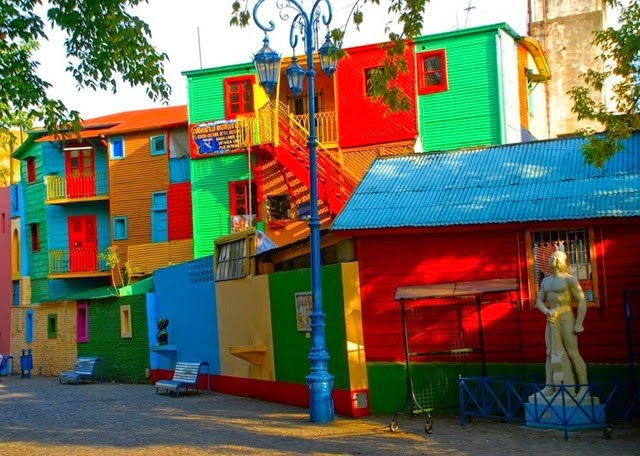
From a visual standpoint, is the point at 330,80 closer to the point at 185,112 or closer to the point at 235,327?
the point at 185,112

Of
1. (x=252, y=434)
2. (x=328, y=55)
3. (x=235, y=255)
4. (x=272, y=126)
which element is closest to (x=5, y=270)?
(x=272, y=126)

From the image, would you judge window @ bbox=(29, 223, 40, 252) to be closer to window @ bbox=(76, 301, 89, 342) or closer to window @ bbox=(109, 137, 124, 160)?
window @ bbox=(109, 137, 124, 160)

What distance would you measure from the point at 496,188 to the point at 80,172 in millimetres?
23712

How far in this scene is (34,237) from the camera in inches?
1537

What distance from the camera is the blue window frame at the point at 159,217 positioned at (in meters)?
34.2

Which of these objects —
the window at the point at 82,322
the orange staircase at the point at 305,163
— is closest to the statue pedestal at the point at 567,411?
the orange staircase at the point at 305,163

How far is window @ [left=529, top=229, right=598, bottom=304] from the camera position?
49.7 ft

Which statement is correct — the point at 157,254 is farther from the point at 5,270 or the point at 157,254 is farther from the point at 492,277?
the point at 492,277

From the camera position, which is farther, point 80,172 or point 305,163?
point 80,172

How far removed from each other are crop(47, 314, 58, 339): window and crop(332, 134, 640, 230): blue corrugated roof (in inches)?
752

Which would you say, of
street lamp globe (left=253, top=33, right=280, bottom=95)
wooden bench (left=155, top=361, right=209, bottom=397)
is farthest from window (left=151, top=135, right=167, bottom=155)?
street lamp globe (left=253, top=33, right=280, bottom=95)

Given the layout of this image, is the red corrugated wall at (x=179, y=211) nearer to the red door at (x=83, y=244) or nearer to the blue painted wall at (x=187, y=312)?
the red door at (x=83, y=244)

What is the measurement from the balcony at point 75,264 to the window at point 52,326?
203 centimetres

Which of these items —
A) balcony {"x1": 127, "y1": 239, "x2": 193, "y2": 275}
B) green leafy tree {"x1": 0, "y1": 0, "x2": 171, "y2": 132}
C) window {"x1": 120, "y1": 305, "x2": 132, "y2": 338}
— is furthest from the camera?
balcony {"x1": 127, "y1": 239, "x2": 193, "y2": 275}
